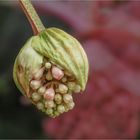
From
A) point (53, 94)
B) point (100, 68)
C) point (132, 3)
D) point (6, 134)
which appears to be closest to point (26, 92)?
point (53, 94)

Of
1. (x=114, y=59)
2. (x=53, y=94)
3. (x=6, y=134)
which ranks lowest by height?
(x=6, y=134)

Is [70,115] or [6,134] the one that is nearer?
[70,115]

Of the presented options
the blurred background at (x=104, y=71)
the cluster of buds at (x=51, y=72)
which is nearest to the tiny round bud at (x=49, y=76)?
the cluster of buds at (x=51, y=72)

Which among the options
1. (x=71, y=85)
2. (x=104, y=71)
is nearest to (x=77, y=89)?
(x=71, y=85)

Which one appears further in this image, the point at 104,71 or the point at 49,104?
the point at 104,71

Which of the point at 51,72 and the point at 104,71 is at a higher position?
the point at 51,72

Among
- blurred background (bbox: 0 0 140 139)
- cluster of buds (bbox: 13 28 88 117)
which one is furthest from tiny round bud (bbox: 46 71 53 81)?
blurred background (bbox: 0 0 140 139)

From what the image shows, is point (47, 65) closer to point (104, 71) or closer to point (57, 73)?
point (57, 73)

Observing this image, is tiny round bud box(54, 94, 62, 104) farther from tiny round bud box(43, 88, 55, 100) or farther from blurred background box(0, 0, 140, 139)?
blurred background box(0, 0, 140, 139)

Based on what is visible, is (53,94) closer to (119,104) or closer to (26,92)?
(26,92)
